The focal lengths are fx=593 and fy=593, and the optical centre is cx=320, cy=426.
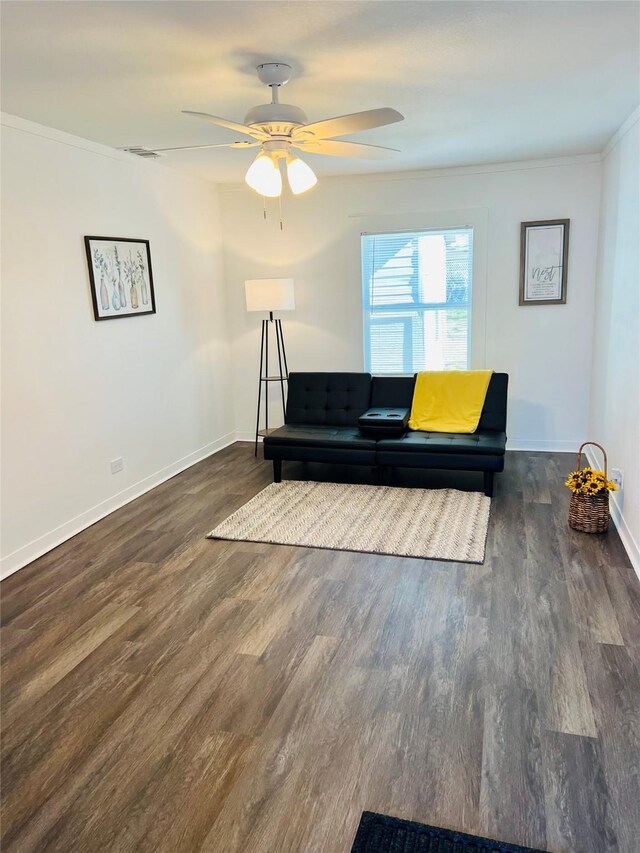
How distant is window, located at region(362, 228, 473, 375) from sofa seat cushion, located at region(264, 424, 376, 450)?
1.15 m

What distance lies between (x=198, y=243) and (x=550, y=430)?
3621mm

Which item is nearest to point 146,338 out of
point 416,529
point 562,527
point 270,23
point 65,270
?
point 65,270

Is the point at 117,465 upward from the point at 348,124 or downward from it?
downward

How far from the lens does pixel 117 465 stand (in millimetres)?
4320

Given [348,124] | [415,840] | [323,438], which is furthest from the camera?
[323,438]

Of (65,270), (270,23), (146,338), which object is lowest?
(146,338)

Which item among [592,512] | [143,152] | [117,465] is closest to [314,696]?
[592,512]

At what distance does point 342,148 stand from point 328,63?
0.44m

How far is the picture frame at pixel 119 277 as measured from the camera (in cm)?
400

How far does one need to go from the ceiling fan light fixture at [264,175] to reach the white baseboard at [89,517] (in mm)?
2411

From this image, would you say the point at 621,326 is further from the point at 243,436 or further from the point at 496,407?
the point at 243,436

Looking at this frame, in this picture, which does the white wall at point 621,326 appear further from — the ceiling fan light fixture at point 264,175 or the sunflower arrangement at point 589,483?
the ceiling fan light fixture at point 264,175

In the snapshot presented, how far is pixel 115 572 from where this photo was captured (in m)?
3.32

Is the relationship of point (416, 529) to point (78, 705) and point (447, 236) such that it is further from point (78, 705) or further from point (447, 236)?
point (447, 236)
